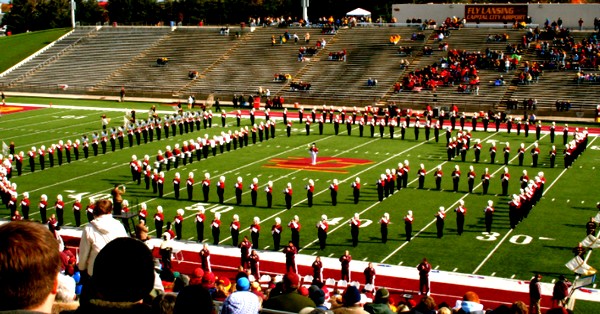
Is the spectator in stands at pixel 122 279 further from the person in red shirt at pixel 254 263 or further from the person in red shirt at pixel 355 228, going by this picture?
the person in red shirt at pixel 355 228

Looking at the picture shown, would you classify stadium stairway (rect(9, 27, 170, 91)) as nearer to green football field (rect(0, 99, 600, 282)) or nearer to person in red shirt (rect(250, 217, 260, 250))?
green football field (rect(0, 99, 600, 282))

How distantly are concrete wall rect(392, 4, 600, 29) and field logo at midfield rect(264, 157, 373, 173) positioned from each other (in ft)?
81.3

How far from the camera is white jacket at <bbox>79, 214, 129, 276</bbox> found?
5250mm

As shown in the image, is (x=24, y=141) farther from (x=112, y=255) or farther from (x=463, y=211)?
(x=112, y=255)

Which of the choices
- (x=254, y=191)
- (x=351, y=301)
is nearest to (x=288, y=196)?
(x=254, y=191)

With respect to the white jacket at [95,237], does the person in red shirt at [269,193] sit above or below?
below

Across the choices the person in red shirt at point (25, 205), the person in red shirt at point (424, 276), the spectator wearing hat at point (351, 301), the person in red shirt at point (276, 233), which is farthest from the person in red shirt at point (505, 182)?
the spectator wearing hat at point (351, 301)

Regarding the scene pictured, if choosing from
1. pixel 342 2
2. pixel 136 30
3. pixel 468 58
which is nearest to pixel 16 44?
pixel 136 30

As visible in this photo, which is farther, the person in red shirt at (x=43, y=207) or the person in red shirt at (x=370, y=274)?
the person in red shirt at (x=43, y=207)

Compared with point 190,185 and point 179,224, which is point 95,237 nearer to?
point 179,224

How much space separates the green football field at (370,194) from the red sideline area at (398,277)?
50cm

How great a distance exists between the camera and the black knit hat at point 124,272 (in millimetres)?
3250

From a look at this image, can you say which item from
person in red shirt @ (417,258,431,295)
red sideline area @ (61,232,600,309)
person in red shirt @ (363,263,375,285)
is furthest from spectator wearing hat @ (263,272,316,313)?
person in red shirt @ (417,258,431,295)

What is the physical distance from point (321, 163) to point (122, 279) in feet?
77.8
